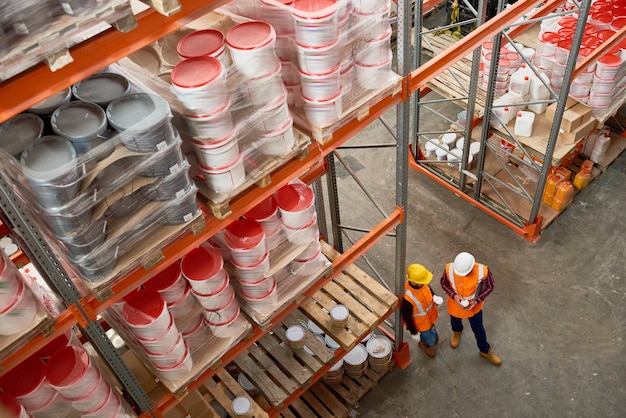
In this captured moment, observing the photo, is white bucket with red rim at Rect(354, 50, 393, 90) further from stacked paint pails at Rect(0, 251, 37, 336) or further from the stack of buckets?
the stack of buckets

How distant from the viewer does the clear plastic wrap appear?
10.8ft

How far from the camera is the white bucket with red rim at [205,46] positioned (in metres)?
3.85

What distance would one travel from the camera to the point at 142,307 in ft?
14.2

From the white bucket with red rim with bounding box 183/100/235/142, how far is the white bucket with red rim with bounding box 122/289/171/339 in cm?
130

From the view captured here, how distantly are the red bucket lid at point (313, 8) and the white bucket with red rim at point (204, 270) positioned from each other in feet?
6.18

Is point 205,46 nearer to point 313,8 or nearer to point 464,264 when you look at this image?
point 313,8

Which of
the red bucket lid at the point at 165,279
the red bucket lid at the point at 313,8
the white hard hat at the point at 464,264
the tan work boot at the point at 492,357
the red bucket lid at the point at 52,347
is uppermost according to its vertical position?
the red bucket lid at the point at 313,8

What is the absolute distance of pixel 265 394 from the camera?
584cm

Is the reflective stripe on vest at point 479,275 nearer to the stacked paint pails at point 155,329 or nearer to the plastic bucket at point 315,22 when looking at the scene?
the stacked paint pails at point 155,329

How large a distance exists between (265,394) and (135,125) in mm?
3335

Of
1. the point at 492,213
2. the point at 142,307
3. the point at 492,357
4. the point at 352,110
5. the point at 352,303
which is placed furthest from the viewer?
the point at 492,213

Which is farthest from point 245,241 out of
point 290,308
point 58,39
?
point 58,39

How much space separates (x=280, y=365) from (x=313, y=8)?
3.60m

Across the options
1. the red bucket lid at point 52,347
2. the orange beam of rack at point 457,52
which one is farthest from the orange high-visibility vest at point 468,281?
the red bucket lid at point 52,347
